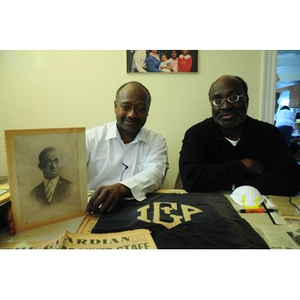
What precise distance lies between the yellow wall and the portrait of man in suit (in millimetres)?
859

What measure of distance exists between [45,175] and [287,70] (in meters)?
1.44

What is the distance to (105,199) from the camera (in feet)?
2.12

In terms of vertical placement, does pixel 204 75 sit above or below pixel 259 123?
above

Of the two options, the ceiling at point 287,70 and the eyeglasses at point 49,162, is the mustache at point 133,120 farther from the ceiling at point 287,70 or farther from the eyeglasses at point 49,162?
the ceiling at point 287,70

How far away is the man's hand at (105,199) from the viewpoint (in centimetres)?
63

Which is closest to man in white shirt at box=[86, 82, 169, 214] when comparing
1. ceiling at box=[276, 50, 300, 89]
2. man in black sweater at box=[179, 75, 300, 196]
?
man in black sweater at box=[179, 75, 300, 196]

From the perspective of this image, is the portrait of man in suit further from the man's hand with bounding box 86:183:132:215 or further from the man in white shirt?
the man in white shirt

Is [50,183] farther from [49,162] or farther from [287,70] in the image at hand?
[287,70]

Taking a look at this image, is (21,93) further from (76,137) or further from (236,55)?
(236,55)

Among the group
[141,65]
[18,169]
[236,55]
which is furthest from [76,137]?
[236,55]

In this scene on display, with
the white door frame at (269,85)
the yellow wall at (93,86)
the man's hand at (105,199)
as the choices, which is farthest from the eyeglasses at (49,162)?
the white door frame at (269,85)

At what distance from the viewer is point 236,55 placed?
132cm

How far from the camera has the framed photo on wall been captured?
126 cm
